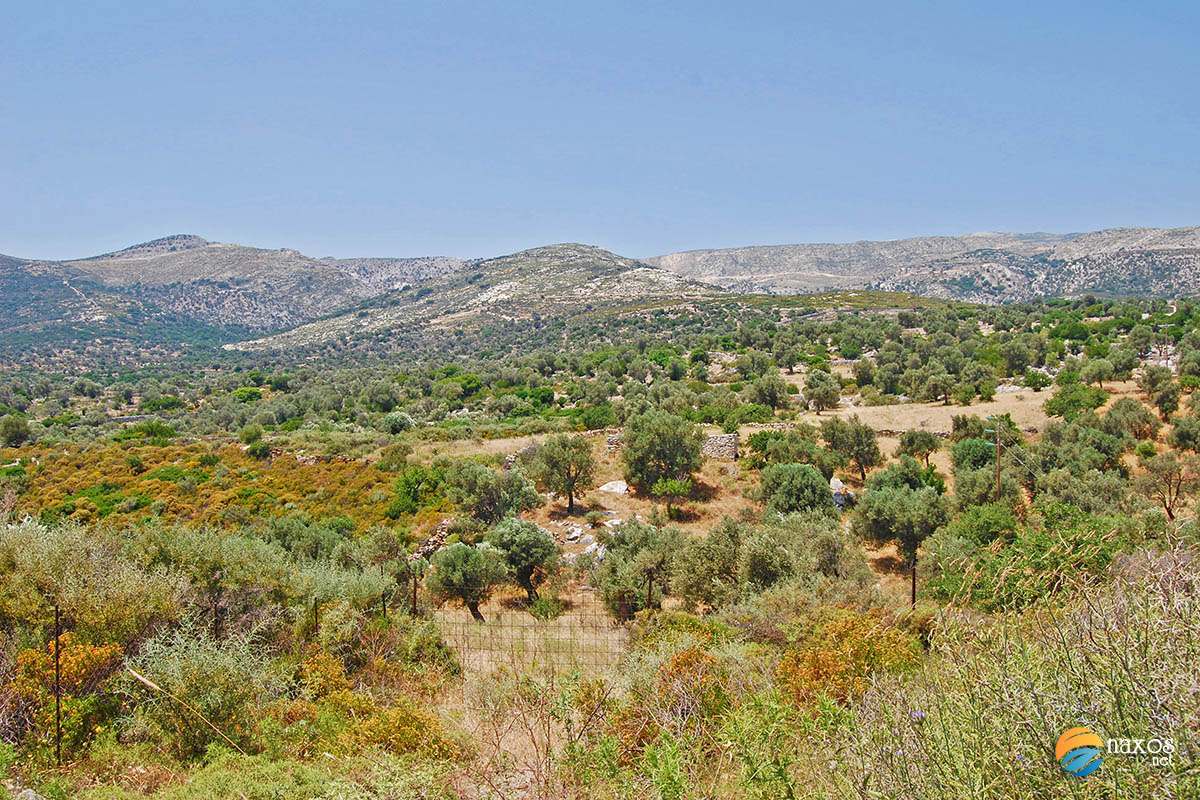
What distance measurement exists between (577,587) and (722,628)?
702cm

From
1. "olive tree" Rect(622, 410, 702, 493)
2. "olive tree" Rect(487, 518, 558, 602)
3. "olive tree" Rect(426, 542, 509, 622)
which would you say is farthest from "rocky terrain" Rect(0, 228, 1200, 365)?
"olive tree" Rect(426, 542, 509, 622)

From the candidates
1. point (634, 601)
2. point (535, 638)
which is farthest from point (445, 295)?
point (535, 638)

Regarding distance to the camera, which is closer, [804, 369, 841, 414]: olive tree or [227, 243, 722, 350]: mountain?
[804, 369, 841, 414]: olive tree

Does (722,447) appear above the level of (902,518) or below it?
above

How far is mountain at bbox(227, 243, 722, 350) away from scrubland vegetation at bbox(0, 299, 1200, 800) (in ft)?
277

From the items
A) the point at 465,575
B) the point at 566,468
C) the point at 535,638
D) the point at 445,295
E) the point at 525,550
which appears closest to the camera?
the point at 535,638

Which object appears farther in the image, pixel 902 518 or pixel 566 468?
pixel 566 468

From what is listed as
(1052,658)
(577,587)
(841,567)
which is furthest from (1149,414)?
(1052,658)

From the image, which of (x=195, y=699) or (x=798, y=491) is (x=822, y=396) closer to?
(x=798, y=491)

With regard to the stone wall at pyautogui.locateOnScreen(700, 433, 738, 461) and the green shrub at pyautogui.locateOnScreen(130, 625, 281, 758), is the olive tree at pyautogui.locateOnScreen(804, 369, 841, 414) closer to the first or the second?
the stone wall at pyautogui.locateOnScreen(700, 433, 738, 461)

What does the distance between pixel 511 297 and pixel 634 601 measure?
426 ft

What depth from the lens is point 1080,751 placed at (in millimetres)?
2938

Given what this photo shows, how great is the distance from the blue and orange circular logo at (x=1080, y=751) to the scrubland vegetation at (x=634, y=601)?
4 cm

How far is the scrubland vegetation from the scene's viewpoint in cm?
367
